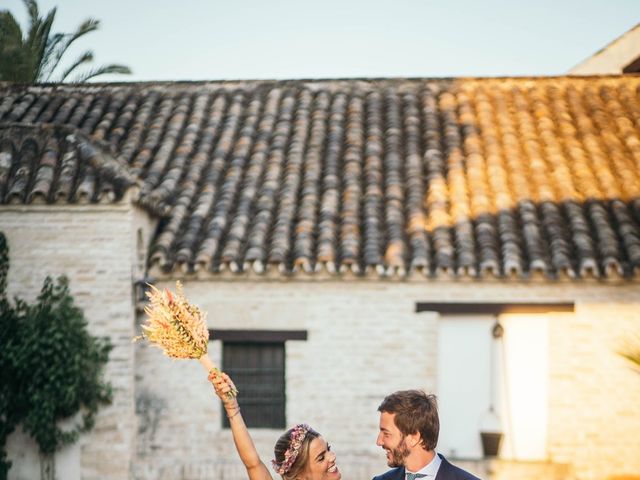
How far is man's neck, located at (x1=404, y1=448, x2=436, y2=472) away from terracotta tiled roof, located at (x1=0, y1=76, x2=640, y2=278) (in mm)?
6243

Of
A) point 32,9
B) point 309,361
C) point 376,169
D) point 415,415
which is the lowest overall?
point 415,415

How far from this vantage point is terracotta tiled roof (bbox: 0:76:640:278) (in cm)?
1095

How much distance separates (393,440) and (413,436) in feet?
0.33

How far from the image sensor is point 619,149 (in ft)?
41.5

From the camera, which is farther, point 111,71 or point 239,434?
point 111,71

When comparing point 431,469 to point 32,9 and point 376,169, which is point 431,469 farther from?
point 32,9

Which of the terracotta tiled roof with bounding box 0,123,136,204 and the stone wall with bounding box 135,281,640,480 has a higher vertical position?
the terracotta tiled roof with bounding box 0,123,136,204

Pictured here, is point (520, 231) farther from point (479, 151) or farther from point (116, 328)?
point (116, 328)

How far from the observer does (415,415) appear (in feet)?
14.8

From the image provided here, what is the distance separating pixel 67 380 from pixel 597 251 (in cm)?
627

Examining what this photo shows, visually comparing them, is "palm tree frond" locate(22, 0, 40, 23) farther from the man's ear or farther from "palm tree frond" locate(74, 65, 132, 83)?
the man's ear

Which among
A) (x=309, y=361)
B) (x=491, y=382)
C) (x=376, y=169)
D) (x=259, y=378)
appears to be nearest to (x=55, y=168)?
(x=259, y=378)

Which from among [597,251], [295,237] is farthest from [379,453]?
[597,251]

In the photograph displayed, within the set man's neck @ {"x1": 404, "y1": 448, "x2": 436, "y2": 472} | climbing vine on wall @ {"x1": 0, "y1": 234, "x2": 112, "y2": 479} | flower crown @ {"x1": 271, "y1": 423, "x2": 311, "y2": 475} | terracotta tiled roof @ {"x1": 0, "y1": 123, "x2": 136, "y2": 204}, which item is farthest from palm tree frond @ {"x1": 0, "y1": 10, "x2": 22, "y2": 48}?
man's neck @ {"x1": 404, "y1": 448, "x2": 436, "y2": 472}
